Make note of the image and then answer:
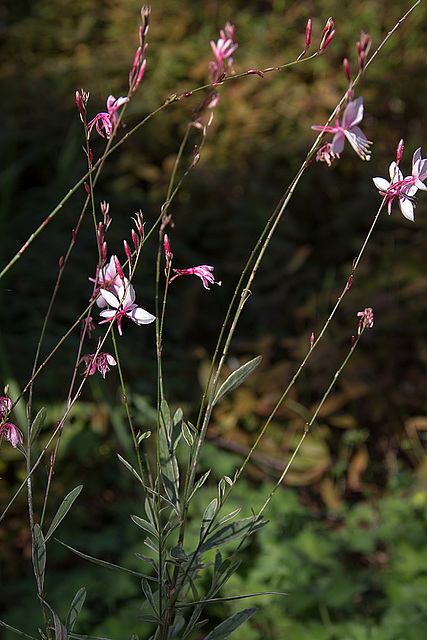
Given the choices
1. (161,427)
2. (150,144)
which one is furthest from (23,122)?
(161,427)

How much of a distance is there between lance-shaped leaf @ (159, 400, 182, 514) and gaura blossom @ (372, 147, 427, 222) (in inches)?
12.5

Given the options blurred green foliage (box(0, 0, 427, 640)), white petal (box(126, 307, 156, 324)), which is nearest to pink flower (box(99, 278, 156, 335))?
white petal (box(126, 307, 156, 324))

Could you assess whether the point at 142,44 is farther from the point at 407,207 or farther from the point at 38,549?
the point at 38,549

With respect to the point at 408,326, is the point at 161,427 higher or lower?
higher

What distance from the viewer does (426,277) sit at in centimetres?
235

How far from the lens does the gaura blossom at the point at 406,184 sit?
0.57 metres

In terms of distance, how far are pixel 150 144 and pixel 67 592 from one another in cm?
215

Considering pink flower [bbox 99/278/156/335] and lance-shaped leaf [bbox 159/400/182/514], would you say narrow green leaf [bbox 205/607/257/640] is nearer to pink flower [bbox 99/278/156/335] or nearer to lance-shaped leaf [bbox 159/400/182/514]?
lance-shaped leaf [bbox 159/400/182/514]

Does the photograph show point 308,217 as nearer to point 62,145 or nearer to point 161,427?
point 62,145

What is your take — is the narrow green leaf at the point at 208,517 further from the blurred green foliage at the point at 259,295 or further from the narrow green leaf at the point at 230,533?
the blurred green foliage at the point at 259,295

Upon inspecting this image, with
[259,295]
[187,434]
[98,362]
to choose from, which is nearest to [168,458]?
[187,434]

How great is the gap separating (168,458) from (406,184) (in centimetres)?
39

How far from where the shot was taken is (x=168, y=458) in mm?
669

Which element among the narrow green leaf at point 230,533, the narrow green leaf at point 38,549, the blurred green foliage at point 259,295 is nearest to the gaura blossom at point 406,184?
the narrow green leaf at point 230,533
